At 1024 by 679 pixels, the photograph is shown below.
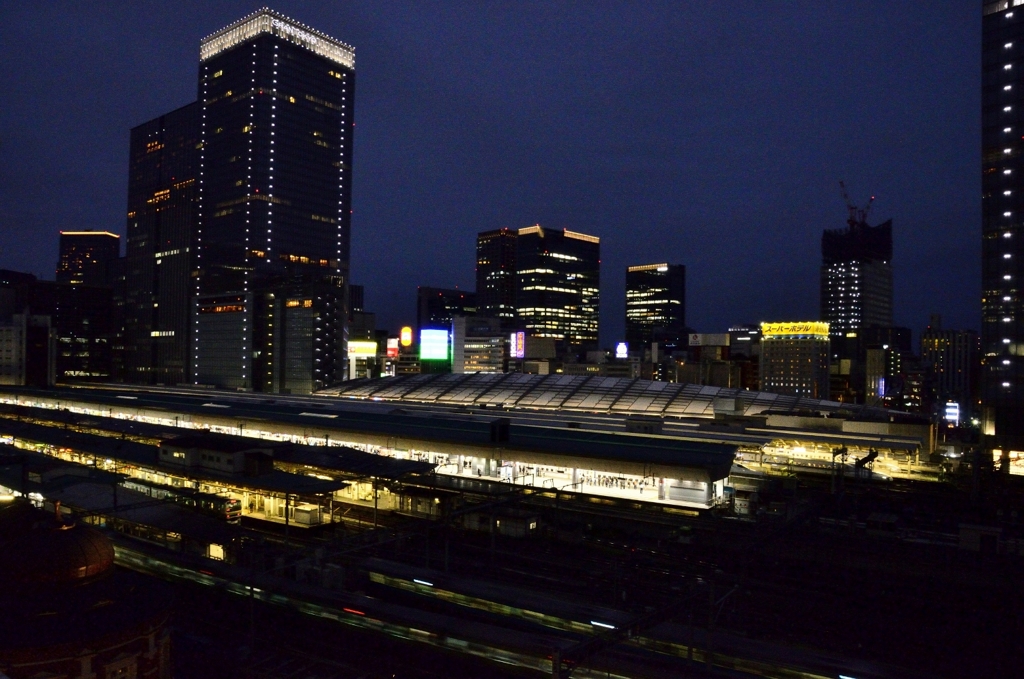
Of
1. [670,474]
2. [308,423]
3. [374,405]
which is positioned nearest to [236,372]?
[374,405]

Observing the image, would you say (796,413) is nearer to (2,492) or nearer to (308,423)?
(308,423)

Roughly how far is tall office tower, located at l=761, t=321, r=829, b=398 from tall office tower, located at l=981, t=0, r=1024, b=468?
75796 millimetres

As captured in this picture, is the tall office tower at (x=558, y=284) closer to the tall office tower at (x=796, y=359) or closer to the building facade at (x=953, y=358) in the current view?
the tall office tower at (x=796, y=359)

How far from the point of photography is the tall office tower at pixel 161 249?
122250 millimetres

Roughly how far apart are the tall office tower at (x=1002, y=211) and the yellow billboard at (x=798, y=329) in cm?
7816

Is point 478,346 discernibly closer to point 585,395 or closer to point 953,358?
point 585,395

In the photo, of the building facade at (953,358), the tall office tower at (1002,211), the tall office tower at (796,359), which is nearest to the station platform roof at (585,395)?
the tall office tower at (1002,211)

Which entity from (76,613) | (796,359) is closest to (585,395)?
(76,613)

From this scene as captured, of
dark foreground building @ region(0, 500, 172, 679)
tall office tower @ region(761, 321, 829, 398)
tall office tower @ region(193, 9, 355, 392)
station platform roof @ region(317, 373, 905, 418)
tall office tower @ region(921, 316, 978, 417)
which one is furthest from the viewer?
tall office tower @ region(921, 316, 978, 417)

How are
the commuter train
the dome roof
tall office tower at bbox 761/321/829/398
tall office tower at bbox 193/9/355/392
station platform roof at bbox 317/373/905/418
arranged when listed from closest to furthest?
the dome roof
the commuter train
station platform roof at bbox 317/373/905/418
tall office tower at bbox 193/9/355/392
tall office tower at bbox 761/321/829/398

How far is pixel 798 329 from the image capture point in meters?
126

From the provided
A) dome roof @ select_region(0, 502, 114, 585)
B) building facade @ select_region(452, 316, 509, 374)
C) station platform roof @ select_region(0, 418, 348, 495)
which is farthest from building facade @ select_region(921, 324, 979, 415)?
dome roof @ select_region(0, 502, 114, 585)

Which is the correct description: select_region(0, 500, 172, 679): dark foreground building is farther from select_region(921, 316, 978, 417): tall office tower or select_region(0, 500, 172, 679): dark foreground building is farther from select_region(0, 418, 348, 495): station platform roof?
select_region(921, 316, 978, 417): tall office tower

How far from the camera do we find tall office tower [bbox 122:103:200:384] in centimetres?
12225
